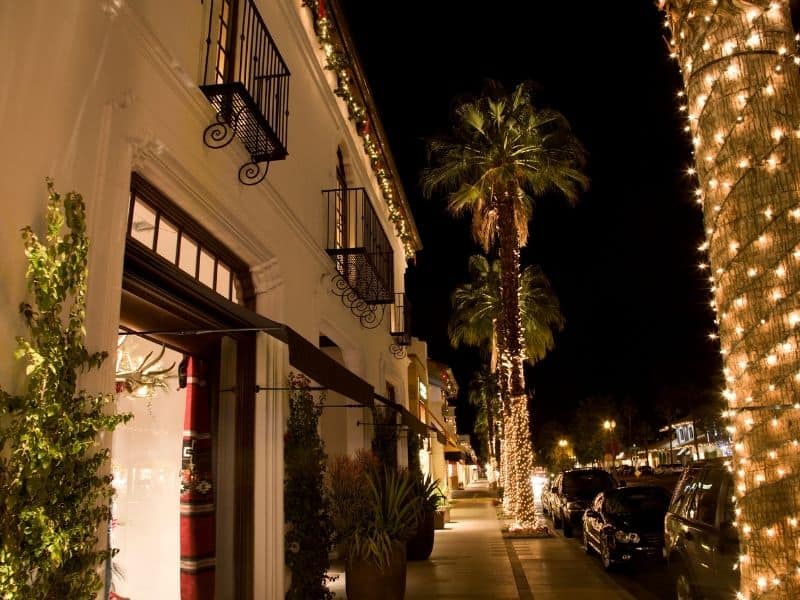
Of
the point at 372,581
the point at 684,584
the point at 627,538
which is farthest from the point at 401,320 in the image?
the point at 684,584

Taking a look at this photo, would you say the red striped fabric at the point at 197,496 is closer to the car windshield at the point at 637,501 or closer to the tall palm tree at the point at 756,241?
the tall palm tree at the point at 756,241

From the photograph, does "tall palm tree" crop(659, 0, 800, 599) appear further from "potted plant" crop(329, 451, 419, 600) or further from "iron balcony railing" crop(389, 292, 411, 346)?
"iron balcony railing" crop(389, 292, 411, 346)

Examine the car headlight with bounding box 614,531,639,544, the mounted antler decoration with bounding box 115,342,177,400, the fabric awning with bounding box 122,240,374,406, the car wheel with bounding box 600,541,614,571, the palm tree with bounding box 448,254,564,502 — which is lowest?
the car wheel with bounding box 600,541,614,571

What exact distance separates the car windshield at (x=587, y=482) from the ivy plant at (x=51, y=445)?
Result: 17.5 meters

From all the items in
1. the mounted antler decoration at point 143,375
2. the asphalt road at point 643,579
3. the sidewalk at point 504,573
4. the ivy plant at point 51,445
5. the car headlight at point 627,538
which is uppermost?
the mounted antler decoration at point 143,375

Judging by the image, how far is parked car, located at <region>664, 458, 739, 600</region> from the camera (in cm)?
630

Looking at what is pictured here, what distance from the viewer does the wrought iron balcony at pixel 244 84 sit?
6.40 m

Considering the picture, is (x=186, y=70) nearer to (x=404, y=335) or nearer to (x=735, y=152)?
(x=735, y=152)

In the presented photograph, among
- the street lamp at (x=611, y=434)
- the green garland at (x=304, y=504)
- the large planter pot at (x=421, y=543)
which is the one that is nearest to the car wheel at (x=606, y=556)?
the large planter pot at (x=421, y=543)

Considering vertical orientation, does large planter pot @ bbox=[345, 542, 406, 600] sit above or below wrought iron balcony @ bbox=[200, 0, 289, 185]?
below

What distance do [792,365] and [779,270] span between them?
0.37 m

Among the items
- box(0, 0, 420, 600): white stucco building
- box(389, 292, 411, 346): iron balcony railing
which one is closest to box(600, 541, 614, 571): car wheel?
box(0, 0, 420, 600): white stucco building

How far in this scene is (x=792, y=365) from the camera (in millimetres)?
2598

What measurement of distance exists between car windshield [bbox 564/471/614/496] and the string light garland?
8.44 meters
